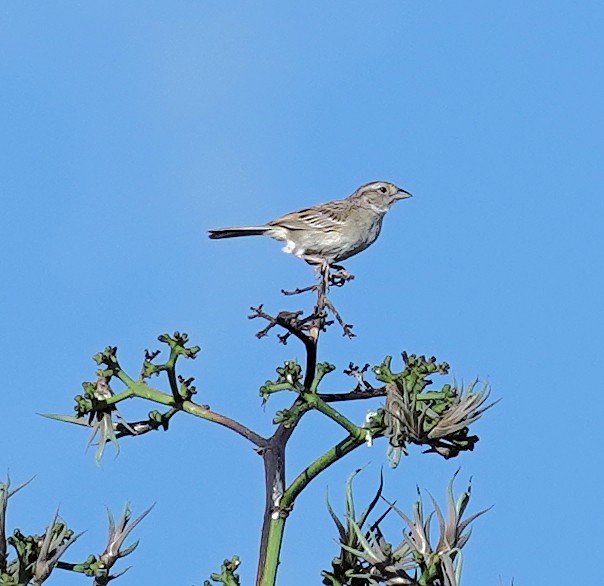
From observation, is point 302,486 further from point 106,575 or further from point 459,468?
point 106,575

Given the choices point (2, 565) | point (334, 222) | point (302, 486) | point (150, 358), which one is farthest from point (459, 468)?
point (334, 222)

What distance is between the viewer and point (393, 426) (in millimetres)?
3529

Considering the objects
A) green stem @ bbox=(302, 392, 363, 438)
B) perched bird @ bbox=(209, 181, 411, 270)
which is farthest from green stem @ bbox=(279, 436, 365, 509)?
perched bird @ bbox=(209, 181, 411, 270)

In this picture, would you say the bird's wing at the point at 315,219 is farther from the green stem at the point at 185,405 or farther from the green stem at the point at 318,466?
the green stem at the point at 318,466

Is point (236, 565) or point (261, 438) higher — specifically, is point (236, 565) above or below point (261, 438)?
below

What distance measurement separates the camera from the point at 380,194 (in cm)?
1097

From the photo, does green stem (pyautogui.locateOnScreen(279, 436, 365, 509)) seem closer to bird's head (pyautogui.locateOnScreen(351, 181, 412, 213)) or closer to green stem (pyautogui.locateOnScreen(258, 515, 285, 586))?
green stem (pyautogui.locateOnScreen(258, 515, 285, 586))

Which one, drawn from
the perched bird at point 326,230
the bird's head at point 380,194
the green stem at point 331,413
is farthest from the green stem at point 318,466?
the bird's head at point 380,194

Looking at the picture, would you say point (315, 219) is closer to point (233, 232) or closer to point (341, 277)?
point (233, 232)

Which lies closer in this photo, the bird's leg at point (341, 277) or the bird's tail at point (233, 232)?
the bird's leg at point (341, 277)

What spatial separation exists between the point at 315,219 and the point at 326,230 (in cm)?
22

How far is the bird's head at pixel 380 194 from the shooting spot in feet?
34.9

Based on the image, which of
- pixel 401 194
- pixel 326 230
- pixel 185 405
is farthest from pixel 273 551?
pixel 401 194

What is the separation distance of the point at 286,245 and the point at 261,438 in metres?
6.21
